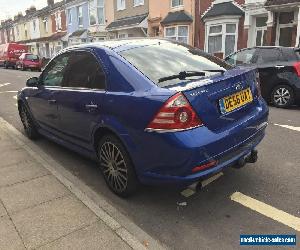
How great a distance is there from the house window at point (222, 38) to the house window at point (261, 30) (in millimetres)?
1273

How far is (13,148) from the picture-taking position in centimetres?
595

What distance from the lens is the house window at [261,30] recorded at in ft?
60.0

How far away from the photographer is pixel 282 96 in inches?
357

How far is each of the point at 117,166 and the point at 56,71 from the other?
211 cm

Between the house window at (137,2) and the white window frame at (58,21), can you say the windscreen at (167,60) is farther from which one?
the white window frame at (58,21)

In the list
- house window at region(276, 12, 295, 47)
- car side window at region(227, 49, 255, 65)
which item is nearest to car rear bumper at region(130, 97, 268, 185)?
car side window at region(227, 49, 255, 65)

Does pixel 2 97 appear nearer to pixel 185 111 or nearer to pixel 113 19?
pixel 185 111

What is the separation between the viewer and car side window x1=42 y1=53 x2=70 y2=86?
5027mm

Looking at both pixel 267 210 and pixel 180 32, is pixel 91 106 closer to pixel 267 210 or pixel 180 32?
pixel 267 210

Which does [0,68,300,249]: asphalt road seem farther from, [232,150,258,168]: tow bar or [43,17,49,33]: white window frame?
[43,17,49,33]: white window frame

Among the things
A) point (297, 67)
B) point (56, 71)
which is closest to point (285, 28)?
point (297, 67)

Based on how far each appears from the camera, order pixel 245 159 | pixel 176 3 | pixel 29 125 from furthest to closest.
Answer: pixel 176 3 < pixel 29 125 < pixel 245 159

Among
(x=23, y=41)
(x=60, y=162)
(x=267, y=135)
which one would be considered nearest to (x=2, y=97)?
(x=60, y=162)

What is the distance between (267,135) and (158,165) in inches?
140
